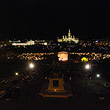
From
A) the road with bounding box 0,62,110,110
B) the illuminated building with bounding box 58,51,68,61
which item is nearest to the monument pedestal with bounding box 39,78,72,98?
the road with bounding box 0,62,110,110

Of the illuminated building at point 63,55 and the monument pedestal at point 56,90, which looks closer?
the monument pedestal at point 56,90

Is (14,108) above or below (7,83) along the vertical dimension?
below

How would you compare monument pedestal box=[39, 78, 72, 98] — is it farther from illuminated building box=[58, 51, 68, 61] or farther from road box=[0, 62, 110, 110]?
illuminated building box=[58, 51, 68, 61]

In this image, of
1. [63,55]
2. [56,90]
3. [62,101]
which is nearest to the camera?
[62,101]

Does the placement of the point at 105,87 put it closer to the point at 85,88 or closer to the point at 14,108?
the point at 85,88

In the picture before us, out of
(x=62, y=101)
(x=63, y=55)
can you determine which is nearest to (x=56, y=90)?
(x=62, y=101)

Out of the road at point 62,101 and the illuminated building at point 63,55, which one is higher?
the illuminated building at point 63,55

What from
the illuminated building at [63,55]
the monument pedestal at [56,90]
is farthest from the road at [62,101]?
the illuminated building at [63,55]

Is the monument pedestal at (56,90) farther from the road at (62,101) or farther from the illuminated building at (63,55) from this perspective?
the illuminated building at (63,55)

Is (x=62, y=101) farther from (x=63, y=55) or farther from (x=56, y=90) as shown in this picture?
(x=63, y=55)

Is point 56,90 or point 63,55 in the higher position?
point 63,55

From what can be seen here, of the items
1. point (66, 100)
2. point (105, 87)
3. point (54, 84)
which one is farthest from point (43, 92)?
point (105, 87)
